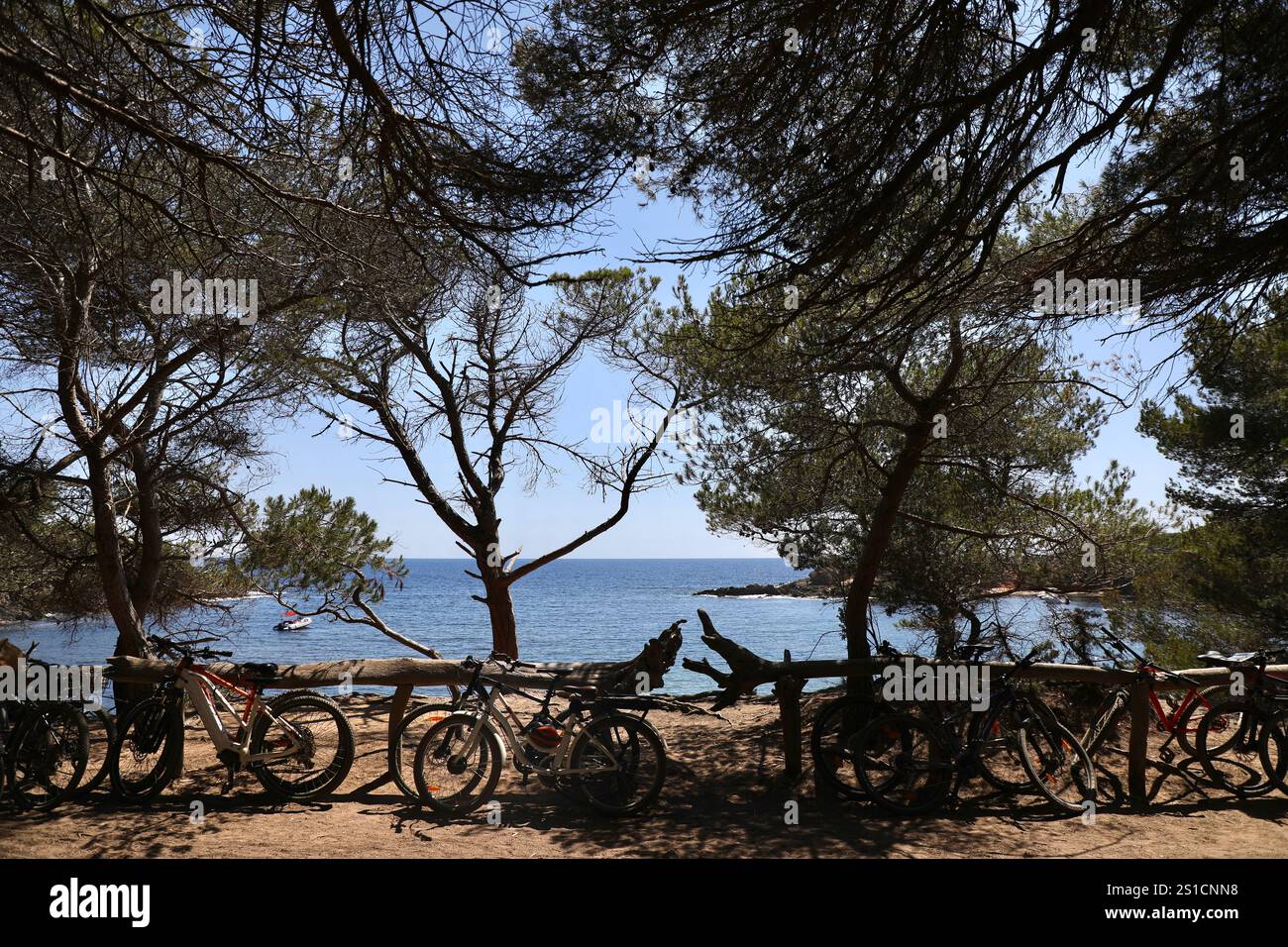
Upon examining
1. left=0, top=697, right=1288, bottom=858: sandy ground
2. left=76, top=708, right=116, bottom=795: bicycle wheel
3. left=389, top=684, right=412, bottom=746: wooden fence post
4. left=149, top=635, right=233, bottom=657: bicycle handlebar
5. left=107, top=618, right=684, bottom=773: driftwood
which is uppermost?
left=149, top=635, right=233, bottom=657: bicycle handlebar

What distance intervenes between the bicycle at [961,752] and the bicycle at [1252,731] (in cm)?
108

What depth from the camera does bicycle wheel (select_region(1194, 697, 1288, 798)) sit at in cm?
581

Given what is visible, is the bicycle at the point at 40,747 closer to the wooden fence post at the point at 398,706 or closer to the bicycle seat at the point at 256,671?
the bicycle seat at the point at 256,671

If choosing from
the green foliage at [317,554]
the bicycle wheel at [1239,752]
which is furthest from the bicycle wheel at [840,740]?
the green foliage at [317,554]

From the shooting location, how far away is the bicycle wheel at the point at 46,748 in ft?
18.0

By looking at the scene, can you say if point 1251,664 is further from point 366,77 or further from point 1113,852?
point 366,77

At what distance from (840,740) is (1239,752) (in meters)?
2.74

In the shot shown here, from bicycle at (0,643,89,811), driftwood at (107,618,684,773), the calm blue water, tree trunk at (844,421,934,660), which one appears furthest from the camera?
the calm blue water

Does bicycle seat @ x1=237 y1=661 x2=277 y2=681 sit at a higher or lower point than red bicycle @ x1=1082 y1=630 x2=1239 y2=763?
higher

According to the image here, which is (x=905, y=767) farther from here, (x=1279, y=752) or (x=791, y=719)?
(x=1279, y=752)

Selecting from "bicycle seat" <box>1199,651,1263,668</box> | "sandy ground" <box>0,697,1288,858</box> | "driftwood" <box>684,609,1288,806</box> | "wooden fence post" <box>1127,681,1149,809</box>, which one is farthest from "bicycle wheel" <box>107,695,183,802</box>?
"bicycle seat" <box>1199,651,1263,668</box>

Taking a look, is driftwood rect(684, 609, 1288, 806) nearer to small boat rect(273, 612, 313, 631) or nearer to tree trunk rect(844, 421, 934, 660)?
tree trunk rect(844, 421, 934, 660)

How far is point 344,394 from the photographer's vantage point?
34.4 ft
